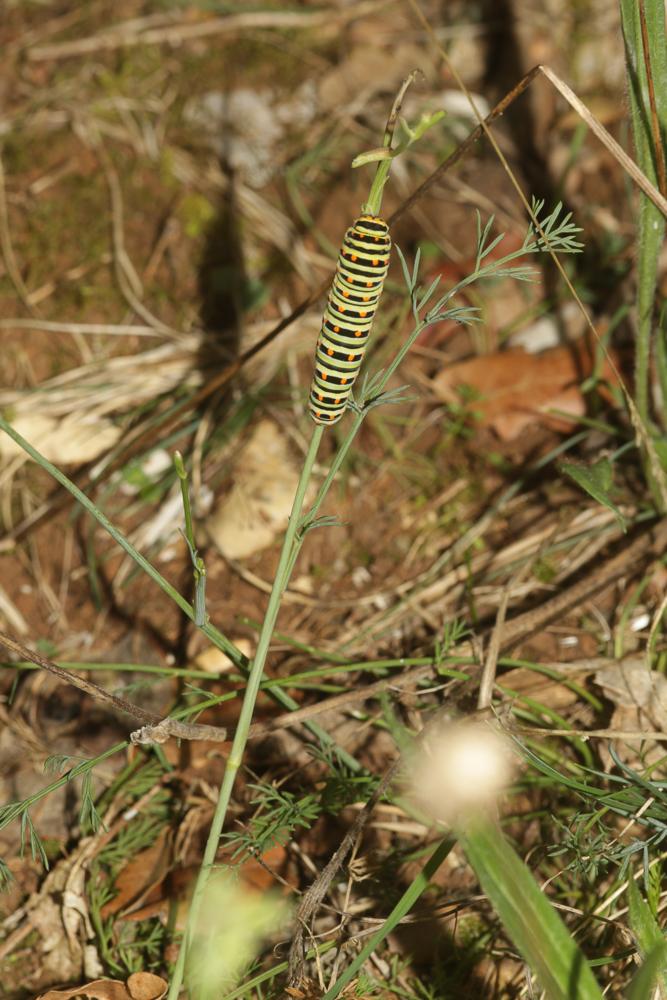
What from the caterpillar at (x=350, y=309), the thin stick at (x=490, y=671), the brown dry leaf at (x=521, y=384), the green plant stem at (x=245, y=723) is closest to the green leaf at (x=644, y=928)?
the thin stick at (x=490, y=671)

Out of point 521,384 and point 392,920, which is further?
point 521,384

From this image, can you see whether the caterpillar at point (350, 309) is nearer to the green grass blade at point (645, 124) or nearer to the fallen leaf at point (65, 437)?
the green grass blade at point (645, 124)

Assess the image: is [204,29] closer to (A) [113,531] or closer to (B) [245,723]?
(A) [113,531]

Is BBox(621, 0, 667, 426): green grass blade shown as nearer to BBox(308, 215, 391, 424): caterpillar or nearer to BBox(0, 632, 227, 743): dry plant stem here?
BBox(308, 215, 391, 424): caterpillar

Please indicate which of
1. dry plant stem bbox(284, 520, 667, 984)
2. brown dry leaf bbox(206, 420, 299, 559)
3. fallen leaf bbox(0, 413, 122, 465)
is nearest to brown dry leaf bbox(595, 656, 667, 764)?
dry plant stem bbox(284, 520, 667, 984)

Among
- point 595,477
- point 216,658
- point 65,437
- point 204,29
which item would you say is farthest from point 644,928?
point 204,29

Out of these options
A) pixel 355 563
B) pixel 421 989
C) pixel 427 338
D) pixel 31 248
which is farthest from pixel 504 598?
pixel 31 248
